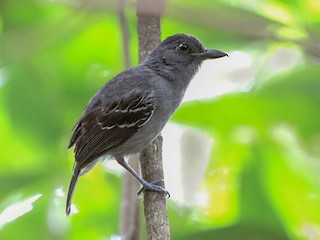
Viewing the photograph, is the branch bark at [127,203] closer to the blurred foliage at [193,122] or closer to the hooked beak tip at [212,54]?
the blurred foliage at [193,122]

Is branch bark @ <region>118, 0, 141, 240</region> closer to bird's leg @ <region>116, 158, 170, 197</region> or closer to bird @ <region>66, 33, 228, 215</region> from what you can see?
bird's leg @ <region>116, 158, 170, 197</region>

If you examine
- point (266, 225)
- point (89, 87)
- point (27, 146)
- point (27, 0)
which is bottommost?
point (266, 225)

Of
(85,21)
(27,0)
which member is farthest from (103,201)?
(27,0)

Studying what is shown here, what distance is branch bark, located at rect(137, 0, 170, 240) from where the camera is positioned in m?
2.68

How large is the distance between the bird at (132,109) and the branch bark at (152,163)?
3.6 inches

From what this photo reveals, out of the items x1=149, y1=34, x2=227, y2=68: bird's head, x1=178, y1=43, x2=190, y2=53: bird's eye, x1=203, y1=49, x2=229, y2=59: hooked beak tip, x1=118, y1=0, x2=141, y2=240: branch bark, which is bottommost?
x1=118, y1=0, x2=141, y2=240: branch bark

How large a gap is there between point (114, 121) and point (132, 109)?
16cm

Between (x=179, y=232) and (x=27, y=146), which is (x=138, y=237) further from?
(x=27, y=146)

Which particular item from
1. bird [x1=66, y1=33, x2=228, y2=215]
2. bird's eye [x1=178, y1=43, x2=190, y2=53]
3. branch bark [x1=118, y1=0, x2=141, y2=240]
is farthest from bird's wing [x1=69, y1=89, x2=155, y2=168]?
branch bark [x1=118, y1=0, x2=141, y2=240]

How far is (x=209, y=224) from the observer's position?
9.48 feet

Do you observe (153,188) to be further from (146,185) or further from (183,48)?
(183,48)

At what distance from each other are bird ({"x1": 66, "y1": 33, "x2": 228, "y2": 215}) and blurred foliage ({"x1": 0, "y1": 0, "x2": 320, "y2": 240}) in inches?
19.1

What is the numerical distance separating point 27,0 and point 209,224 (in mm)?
1472

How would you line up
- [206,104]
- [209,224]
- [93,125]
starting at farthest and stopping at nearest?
1. [93,125]
2. [209,224]
3. [206,104]
